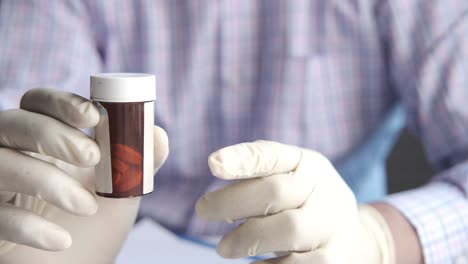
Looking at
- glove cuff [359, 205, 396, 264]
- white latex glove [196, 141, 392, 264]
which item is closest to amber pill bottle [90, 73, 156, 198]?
white latex glove [196, 141, 392, 264]

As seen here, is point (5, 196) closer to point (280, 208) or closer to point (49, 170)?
point (49, 170)

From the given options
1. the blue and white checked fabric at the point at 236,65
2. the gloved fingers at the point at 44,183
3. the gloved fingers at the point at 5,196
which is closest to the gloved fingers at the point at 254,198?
the gloved fingers at the point at 44,183

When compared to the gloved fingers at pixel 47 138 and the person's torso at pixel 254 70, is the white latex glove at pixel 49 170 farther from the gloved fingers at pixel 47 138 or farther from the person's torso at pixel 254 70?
the person's torso at pixel 254 70

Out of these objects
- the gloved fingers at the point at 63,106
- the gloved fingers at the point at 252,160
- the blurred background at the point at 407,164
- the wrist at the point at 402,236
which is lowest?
the blurred background at the point at 407,164

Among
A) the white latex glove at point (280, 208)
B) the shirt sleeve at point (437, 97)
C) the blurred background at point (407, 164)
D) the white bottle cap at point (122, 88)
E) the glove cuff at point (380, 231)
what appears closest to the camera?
the white bottle cap at point (122, 88)

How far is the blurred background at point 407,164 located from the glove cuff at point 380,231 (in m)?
1.04

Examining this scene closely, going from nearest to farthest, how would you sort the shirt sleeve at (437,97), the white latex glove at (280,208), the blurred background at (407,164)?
the white latex glove at (280,208) → the shirt sleeve at (437,97) → the blurred background at (407,164)

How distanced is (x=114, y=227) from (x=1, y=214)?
0.51 ft

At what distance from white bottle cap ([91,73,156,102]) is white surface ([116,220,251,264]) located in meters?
0.48

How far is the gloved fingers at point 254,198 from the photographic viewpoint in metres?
0.89

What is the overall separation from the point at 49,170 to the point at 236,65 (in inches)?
22.3

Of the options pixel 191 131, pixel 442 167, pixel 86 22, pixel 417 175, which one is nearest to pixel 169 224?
pixel 191 131

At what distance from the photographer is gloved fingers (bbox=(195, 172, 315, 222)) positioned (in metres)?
0.89

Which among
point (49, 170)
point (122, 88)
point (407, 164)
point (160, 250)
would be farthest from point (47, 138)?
point (407, 164)
